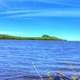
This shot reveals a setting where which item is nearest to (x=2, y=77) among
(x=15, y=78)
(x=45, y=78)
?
(x=15, y=78)

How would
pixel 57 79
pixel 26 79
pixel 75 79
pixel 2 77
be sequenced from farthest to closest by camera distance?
1. pixel 2 77
2. pixel 26 79
3. pixel 75 79
4. pixel 57 79

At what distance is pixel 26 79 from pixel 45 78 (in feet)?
3.73

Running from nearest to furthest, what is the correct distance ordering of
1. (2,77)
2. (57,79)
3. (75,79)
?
1. (57,79)
2. (75,79)
3. (2,77)

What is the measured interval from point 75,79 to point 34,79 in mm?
11834

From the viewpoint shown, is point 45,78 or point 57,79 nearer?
point 57,79

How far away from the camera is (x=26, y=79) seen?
926 inches

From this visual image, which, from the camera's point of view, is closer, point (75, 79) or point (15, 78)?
point (75, 79)

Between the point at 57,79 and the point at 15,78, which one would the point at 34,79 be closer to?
the point at 15,78

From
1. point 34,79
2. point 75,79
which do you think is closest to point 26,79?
point 34,79

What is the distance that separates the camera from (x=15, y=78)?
24.5 m

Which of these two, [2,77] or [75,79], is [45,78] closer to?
[2,77]

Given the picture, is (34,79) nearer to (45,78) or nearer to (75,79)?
(45,78)

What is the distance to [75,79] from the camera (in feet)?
39.8

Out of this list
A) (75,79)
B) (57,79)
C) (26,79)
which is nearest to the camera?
(57,79)
